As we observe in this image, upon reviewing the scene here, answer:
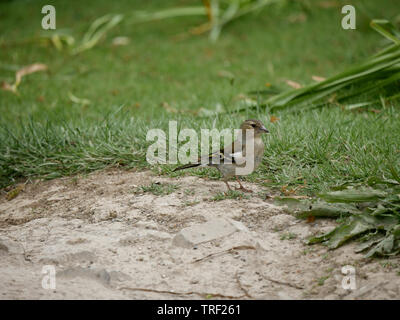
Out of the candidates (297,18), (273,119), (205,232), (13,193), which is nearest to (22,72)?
(13,193)

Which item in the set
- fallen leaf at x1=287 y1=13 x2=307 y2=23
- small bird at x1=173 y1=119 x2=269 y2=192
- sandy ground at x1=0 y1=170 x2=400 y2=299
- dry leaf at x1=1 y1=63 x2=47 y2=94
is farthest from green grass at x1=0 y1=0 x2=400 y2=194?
sandy ground at x1=0 y1=170 x2=400 y2=299

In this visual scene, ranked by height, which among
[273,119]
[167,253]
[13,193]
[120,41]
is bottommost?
[167,253]

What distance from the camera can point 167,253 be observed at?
133 inches

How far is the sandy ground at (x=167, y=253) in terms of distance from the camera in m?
2.96

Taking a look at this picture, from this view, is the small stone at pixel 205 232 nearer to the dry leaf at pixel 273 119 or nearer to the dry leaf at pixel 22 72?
the dry leaf at pixel 273 119

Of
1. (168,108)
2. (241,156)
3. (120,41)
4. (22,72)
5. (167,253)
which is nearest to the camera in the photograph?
(167,253)

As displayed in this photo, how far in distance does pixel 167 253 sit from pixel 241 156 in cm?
97

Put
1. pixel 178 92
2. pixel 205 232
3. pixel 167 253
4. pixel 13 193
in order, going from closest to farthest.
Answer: pixel 167 253
pixel 205 232
pixel 13 193
pixel 178 92

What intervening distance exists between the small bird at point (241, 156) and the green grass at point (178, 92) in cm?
30

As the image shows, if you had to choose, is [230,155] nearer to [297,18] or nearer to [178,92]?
[178,92]

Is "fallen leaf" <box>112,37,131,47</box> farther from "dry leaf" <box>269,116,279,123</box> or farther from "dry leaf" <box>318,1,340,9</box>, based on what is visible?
"dry leaf" <box>269,116,279,123</box>

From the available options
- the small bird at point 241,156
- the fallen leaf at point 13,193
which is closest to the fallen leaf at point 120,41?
the fallen leaf at point 13,193
